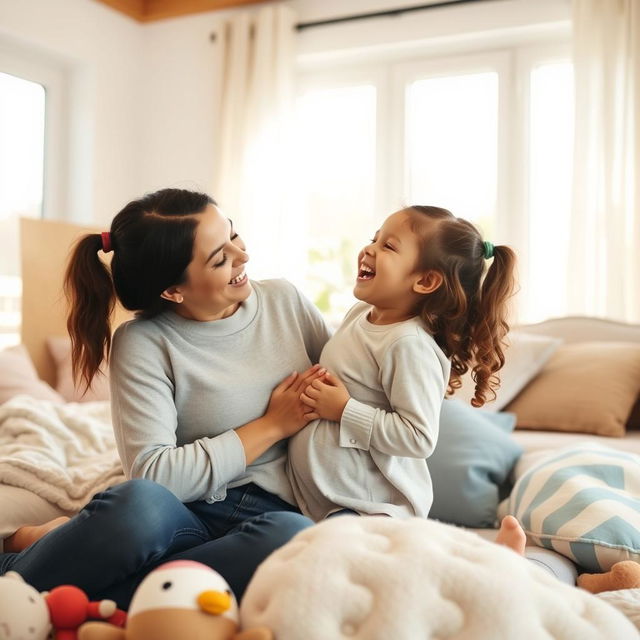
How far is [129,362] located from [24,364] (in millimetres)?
1648

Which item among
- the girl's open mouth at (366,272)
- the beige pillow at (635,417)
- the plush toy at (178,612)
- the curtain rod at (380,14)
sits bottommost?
the plush toy at (178,612)

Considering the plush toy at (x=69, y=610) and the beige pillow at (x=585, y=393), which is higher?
the beige pillow at (x=585, y=393)

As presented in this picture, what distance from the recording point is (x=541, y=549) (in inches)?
68.6

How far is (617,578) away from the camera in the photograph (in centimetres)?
150

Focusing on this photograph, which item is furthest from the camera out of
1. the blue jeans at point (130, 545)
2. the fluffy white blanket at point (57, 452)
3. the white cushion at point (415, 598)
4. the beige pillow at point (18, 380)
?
the beige pillow at point (18, 380)

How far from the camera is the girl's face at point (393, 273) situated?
1518 millimetres

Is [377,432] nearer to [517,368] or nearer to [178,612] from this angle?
[178,612]

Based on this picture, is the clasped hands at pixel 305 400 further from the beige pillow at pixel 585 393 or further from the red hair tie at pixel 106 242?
the beige pillow at pixel 585 393

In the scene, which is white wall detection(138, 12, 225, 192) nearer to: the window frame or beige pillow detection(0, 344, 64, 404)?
the window frame

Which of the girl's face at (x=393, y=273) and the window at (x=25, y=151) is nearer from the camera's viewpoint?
the girl's face at (x=393, y=273)

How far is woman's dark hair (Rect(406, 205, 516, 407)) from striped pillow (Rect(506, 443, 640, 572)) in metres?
0.38

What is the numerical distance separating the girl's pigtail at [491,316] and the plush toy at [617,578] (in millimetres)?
404

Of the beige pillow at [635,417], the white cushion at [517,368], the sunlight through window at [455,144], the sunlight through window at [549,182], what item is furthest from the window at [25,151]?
the beige pillow at [635,417]

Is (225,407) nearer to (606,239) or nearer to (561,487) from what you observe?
(561,487)
